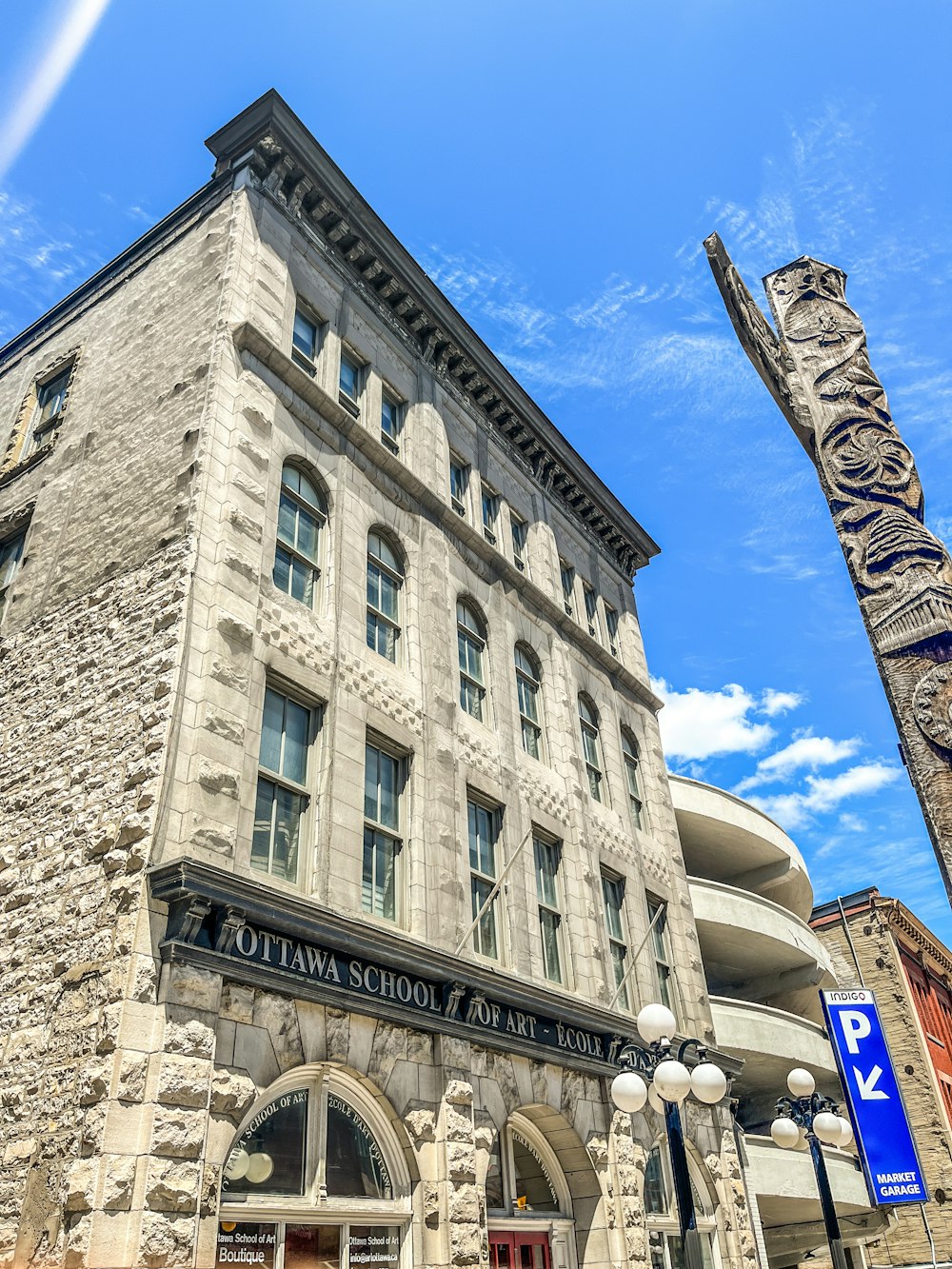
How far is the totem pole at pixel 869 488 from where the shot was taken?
10.8 metres

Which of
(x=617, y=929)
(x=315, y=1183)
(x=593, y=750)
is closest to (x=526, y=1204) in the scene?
→ (x=315, y=1183)

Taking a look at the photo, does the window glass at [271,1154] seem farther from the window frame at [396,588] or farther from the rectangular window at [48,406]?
the rectangular window at [48,406]

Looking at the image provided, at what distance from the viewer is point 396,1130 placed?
13.2 meters

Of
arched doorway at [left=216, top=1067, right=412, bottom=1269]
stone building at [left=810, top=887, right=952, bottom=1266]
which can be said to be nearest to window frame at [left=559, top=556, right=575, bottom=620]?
arched doorway at [left=216, top=1067, right=412, bottom=1269]

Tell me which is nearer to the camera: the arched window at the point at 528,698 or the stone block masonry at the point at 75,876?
the stone block masonry at the point at 75,876

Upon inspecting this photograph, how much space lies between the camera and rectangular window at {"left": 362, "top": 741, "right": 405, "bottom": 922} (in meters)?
14.7

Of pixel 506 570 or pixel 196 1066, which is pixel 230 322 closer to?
pixel 506 570

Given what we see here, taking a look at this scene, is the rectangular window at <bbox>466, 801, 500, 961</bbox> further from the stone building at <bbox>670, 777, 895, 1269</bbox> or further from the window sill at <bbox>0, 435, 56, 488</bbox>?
the window sill at <bbox>0, 435, 56, 488</bbox>

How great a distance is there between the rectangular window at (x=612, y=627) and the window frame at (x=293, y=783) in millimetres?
13705

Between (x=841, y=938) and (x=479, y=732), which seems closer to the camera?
(x=479, y=732)

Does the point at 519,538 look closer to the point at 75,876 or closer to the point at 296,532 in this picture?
the point at 296,532

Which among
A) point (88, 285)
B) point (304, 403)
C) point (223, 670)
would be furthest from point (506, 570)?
point (88, 285)

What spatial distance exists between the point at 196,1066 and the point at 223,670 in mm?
4963

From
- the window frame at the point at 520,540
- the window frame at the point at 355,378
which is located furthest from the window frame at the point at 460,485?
the window frame at the point at 355,378
